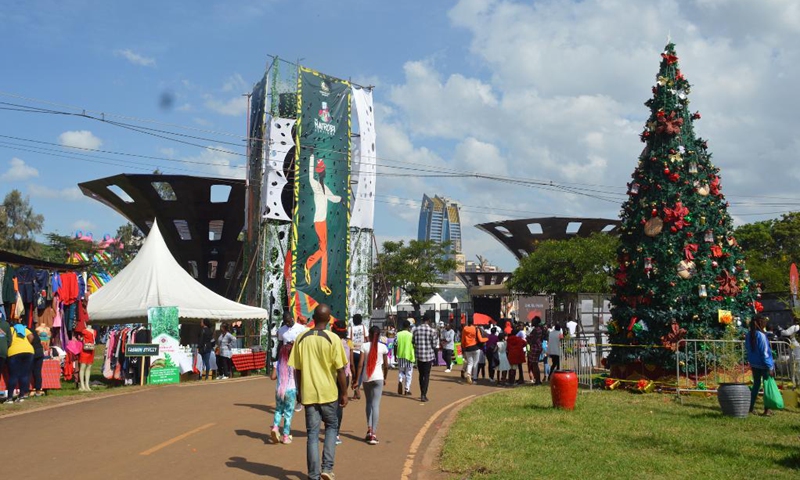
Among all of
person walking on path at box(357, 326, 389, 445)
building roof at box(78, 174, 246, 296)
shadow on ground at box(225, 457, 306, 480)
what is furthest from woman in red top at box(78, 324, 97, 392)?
building roof at box(78, 174, 246, 296)

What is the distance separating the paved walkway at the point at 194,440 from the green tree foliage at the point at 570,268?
29.6 meters

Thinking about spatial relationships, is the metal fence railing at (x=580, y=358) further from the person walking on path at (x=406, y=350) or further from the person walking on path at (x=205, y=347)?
the person walking on path at (x=205, y=347)

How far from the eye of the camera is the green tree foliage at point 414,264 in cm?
5984

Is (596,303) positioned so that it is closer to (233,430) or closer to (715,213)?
(715,213)

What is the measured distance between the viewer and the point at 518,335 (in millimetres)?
20391

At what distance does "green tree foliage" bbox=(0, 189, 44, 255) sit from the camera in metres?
58.3

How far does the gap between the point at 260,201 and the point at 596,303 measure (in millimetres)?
19385

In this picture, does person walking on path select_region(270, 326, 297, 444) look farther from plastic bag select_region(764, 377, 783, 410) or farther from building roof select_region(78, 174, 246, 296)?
building roof select_region(78, 174, 246, 296)

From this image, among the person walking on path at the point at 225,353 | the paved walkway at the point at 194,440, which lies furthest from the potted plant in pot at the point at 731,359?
the person walking on path at the point at 225,353

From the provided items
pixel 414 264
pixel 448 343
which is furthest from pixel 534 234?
pixel 448 343

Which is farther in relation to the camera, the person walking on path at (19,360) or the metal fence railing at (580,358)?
the metal fence railing at (580,358)

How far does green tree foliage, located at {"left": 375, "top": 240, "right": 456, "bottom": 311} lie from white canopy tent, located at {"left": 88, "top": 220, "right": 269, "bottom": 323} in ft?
118

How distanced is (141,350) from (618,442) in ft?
45.1

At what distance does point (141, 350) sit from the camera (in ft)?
62.9
